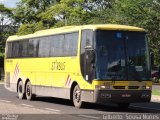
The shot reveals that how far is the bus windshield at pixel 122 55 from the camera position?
787 inches

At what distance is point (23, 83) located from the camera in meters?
28.0

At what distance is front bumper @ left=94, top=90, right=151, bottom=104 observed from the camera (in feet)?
64.8

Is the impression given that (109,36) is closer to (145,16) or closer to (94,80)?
(94,80)

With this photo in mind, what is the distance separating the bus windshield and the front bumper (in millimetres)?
510

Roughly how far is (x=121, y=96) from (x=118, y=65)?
45.6 inches

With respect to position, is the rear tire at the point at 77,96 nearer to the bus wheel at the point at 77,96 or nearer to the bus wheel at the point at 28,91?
the bus wheel at the point at 77,96

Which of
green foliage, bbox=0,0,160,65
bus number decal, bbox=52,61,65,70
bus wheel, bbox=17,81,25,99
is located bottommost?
bus wheel, bbox=17,81,25,99

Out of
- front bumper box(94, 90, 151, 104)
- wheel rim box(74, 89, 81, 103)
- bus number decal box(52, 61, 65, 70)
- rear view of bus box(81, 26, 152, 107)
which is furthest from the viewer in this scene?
bus number decal box(52, 61, 65, 70)

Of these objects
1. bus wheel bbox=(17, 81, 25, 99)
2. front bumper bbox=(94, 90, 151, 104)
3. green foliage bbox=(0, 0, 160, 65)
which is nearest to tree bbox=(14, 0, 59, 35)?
green foliage bbox=(0, 0, 160, 65)

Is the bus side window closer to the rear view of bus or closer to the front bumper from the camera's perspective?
the rear view of bus

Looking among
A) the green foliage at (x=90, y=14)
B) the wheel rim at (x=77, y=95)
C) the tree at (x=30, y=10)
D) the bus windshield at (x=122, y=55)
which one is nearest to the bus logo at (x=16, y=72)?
the wheel rim at (x=77, y=95)

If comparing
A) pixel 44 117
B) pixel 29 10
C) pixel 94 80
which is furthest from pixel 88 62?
pixel 29 10

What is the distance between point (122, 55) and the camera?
20344 mm

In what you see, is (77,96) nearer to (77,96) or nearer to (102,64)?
(77,96)
